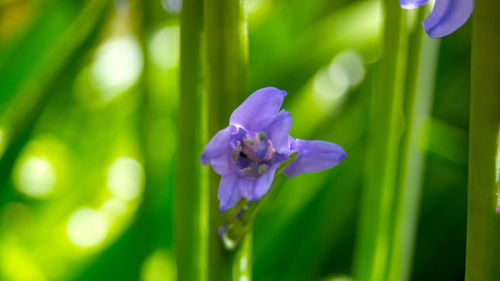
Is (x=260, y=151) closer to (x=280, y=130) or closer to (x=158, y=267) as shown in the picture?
(x=280, y=130)

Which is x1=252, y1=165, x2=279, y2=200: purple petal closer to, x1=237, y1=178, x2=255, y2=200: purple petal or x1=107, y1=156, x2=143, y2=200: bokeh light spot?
x1=237, y1=178, x2=255, y2=200: purple petal

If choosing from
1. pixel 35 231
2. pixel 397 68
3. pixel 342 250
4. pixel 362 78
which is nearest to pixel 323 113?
pixel 362 78

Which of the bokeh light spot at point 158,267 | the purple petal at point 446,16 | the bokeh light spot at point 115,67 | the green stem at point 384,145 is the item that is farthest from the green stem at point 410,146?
the bokeh light spot at point 115,67

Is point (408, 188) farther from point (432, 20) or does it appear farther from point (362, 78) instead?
point (362, 78)

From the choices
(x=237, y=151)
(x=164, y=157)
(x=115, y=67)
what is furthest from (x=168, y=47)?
(x=237, y=151)

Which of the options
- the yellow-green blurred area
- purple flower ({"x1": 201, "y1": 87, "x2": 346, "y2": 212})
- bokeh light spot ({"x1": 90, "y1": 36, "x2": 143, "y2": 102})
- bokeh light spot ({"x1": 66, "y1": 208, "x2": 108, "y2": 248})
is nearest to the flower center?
purple flower ({"x1": 201, "y1": 87, "x2": 346, "y2": 212})

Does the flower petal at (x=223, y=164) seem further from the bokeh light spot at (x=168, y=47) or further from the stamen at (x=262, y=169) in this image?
the bokeh light spot at (x=168, y=47)
